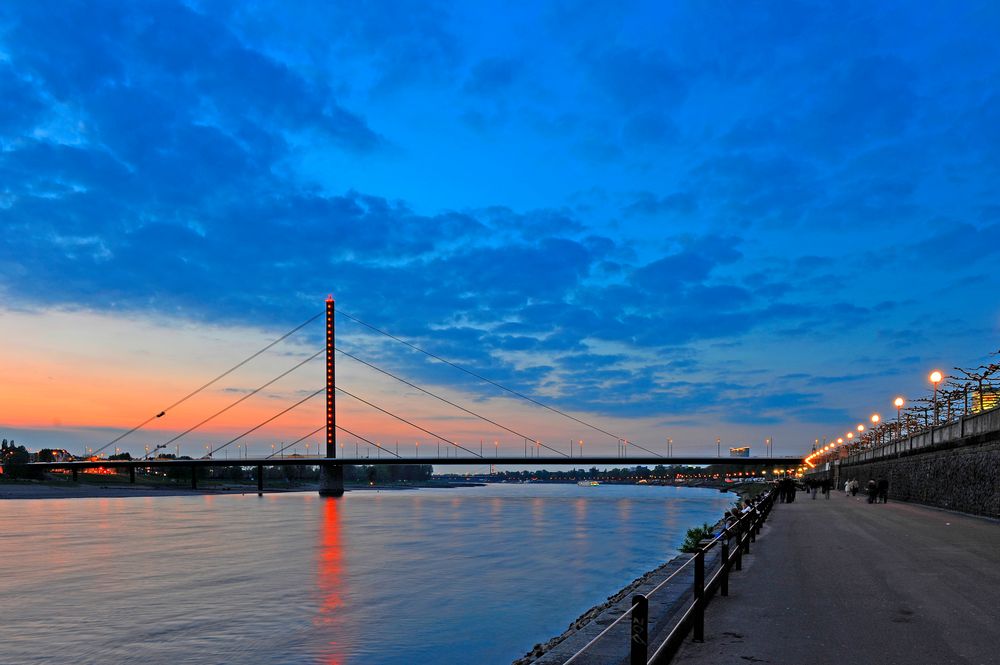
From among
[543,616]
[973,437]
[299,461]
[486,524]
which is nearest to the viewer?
[543,616]

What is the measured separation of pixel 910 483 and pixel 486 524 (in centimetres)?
2775

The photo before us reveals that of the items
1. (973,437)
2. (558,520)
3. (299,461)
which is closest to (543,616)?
(973,437)

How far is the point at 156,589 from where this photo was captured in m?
24.4

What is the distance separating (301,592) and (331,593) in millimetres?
1031

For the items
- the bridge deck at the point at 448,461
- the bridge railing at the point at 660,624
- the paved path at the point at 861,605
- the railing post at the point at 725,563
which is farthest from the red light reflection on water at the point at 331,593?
the bridge deck at the point at 448,461

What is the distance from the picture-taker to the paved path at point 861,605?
347 inches

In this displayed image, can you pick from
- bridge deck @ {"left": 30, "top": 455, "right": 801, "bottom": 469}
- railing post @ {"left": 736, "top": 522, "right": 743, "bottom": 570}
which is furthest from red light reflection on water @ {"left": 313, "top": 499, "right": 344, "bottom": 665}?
bridge deck @ {"left": 30, "top": 455, "right": 801, "bottom": 469}

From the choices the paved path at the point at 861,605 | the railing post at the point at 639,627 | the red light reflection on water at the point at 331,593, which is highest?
the railing post at the point at 639,627

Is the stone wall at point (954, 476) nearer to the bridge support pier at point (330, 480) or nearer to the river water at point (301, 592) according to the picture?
the river water at point (301, 592)

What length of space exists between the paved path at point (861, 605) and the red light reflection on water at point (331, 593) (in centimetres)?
799

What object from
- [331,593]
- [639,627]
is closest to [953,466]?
[331,593]

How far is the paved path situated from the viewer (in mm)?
8820

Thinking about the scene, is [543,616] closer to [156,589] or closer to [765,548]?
[765,548]

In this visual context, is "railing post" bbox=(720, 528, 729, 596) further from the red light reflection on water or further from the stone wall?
the stone wall
